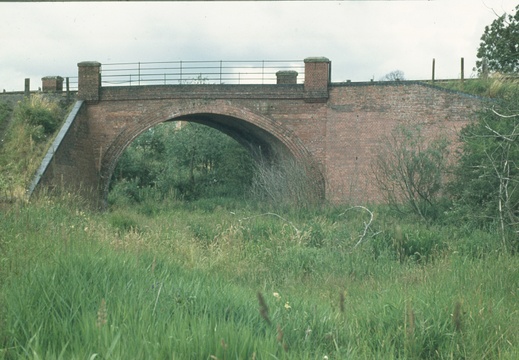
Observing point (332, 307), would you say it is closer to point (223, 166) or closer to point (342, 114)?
point (342, 114)

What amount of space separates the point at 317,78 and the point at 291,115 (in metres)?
1.82

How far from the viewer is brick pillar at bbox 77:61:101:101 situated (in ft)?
89.4

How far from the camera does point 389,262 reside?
36.9 feet

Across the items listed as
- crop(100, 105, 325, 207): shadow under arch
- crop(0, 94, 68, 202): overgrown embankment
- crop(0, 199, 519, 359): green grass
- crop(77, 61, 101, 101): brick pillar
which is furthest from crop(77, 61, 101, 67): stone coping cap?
crop(0, 199, 519, 359): green grass

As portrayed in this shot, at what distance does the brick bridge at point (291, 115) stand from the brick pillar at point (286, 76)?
0.14ft

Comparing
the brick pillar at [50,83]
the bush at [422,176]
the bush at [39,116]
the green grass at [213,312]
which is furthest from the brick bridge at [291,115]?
the green grass at [213,312]

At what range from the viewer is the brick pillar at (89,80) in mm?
27234

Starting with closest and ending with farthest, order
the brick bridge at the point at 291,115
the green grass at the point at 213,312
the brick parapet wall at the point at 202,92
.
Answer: the green grass at the point at 213,312 → the brick bridge at the point at 291,115 → the brick parapet wall at the point at 202,92

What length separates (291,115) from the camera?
26984mm

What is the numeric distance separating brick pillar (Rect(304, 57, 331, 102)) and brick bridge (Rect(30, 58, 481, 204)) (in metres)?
0.04

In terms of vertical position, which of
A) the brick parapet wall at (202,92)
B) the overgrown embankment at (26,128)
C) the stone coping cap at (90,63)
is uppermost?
the stone coping cap at (90,63)

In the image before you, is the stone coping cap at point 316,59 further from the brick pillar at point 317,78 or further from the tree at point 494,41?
the tree at point 494,41

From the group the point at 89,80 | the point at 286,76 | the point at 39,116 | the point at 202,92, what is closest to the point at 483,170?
the point at 286,76

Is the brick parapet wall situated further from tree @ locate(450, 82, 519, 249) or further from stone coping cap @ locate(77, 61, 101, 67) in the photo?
tree @ locate(450, 82, 519, 249)
